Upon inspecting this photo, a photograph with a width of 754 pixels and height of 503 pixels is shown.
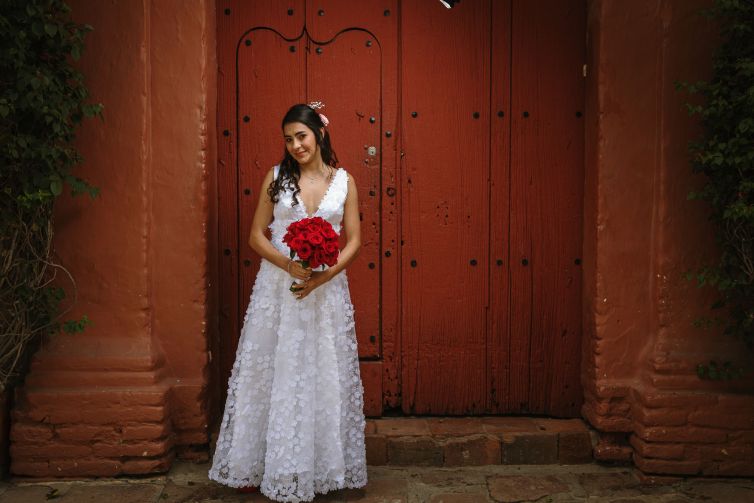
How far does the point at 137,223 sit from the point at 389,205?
4.26 ft

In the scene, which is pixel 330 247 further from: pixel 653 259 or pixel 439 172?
pixel 653 259

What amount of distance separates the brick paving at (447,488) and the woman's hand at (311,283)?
3.23 feet

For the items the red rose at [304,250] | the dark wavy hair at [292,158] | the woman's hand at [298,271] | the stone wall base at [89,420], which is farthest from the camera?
the stone wall base at [89,420]

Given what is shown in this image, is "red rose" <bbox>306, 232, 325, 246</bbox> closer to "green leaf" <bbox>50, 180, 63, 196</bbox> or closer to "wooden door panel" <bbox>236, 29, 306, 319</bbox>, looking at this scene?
"wooden door panel" <bbox>236, 29, 306, 319</bbox>

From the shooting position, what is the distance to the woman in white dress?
10.2 feet

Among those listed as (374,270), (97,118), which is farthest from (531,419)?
(97,118)

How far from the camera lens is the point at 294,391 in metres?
3.13

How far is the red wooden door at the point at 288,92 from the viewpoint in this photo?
12.4ft

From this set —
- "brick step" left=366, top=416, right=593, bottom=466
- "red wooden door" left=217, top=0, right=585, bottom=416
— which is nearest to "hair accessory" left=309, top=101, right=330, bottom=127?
"red wooden door" left=217, top=0, right=585, bottom=416

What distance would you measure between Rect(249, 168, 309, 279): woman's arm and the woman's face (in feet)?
0.61

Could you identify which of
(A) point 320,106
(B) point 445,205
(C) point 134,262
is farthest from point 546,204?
(C) point 134,262

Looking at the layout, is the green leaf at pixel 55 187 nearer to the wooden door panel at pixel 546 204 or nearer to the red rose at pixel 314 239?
the red rose at pixel 314 239

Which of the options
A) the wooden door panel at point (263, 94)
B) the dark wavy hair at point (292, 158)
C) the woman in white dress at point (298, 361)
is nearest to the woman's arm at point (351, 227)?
the woman in white dress at point (298, 361)

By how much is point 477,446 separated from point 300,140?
1.81 meters
